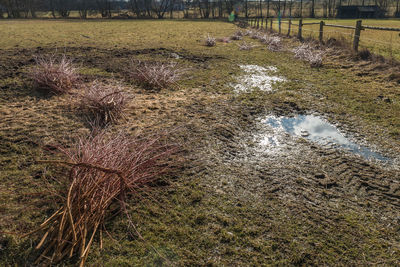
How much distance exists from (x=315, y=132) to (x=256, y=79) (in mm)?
3169

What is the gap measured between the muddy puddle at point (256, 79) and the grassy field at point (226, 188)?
431 mm

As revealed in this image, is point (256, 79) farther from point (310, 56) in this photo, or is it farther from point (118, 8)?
point (118, 8)

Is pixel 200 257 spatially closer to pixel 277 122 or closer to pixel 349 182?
pixel 349 182

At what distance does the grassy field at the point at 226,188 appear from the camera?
7.13ft

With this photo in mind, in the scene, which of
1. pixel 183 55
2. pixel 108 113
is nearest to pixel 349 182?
pixel 108 113

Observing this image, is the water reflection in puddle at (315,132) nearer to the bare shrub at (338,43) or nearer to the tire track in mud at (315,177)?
the tire track in mud at (315,177)

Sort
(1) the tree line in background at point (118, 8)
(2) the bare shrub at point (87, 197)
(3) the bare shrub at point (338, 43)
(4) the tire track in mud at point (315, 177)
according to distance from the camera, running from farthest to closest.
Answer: (1) the tree line in background at point (118, 8) < (3) the bare shrub at point (338, 43) < (4) the tire track in mud at point (315, 177) < (2) the bare shrub at point (87, 197)

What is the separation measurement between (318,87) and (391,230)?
4.41m

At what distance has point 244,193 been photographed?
9.44 ft

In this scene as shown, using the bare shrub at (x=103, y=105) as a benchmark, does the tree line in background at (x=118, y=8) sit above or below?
above

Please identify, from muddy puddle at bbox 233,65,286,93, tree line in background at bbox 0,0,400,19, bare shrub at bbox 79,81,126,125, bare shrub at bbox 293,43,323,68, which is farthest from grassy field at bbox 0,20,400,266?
tree line in background at bbox 0,0,400,19

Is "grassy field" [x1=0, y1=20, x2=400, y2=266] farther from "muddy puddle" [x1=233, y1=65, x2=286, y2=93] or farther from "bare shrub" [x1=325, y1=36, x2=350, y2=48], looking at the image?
"bare shrub" [x1=325, y1=36, x2=350, y2=48]

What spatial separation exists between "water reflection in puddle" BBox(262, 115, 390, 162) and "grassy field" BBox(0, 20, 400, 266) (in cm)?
25

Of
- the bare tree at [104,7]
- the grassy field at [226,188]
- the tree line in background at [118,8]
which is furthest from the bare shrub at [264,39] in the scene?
the bare tree at [104,7]
